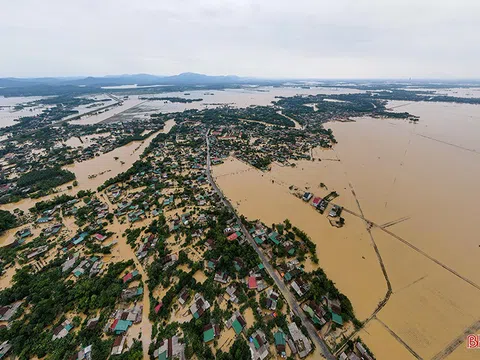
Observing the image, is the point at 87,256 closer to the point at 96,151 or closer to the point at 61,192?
the point at 61,192

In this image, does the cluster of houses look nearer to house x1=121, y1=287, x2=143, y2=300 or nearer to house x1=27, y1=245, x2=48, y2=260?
house x1=121, y1=287, x2=143, y2=300

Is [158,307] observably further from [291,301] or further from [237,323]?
[291,301]

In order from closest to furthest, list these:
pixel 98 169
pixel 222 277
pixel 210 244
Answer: pixel 222 277
pixel 210 244
pixel 98 169

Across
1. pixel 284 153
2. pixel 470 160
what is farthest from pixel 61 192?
pixel 470 160

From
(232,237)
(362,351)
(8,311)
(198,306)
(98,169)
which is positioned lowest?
(362,351)

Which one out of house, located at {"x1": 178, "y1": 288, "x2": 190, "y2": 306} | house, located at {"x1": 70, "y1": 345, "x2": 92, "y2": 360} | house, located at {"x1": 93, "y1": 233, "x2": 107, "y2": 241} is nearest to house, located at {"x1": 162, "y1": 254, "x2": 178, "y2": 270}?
house, located at {"x1": 178, "y1": 288, "x2": 190, "y2": 306}

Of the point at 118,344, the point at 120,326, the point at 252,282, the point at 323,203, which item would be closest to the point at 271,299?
the point at 252,282

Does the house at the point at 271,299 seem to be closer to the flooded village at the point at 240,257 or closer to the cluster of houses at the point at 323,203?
the flooded village at the point at 240,257
